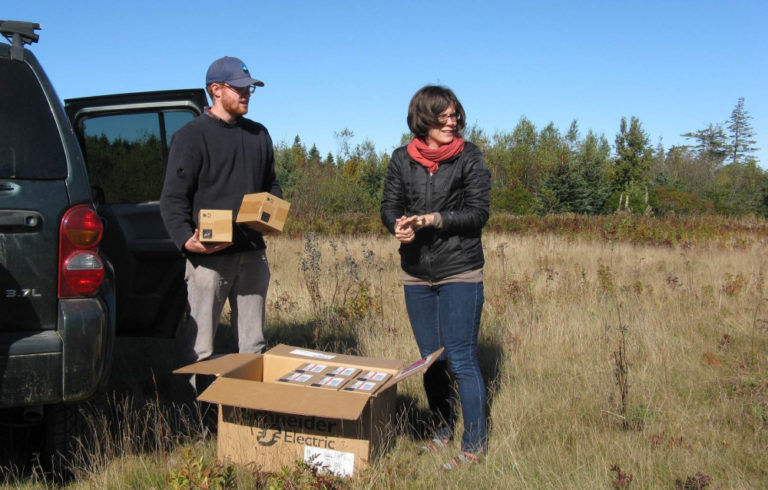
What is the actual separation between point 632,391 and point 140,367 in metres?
3.51

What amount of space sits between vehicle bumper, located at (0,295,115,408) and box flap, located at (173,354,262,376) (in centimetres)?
36

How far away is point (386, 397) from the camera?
312 centimetres

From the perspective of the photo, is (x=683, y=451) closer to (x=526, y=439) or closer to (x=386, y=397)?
(x=526, y=439)

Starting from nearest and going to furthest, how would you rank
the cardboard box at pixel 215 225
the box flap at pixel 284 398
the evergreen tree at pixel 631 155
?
the box flap at pixel 284 398 → the cardboard box at pixel 215 225 → the evergreen tree at pixel 631 155

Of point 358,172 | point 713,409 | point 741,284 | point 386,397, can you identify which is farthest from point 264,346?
point 358,172

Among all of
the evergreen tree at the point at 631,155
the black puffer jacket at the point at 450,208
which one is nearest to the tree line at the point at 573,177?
the evergreen tree at the point at 631,155

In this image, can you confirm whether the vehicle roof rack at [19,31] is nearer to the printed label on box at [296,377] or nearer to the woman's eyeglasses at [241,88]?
the woman's eyeglasses at [241,88]

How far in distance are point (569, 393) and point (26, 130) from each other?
327 cm

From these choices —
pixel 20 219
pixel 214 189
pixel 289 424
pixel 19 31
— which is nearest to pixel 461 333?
pixel 289 424

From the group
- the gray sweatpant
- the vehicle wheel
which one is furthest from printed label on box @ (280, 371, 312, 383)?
the vehicle wheel

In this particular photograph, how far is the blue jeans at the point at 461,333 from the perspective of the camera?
319cm

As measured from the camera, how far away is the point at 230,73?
3295 mm

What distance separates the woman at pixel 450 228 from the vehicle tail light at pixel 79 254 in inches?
53.9

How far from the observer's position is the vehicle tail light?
8.58ft
